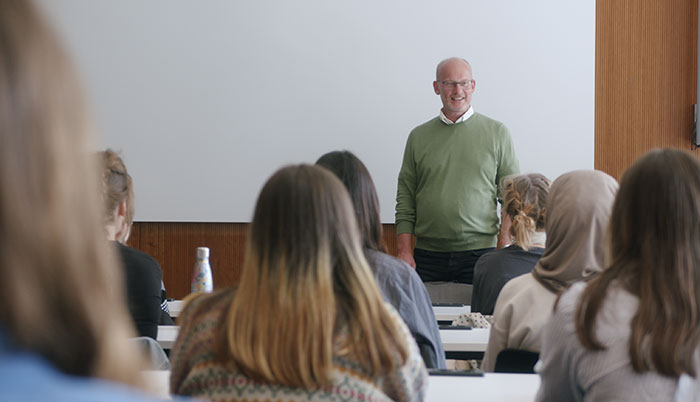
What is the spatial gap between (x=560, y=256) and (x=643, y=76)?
379 centimetres

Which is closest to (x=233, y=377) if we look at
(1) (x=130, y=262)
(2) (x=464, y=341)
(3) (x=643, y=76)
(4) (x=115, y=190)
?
(1) (x=130, y=262)

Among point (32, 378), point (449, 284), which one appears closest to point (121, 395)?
point (32, 378)

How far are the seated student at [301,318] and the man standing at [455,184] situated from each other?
3097mm

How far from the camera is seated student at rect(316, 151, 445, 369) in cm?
227

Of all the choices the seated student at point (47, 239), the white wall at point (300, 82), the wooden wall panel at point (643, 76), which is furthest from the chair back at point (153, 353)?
the wooden wall panel at point (643, 76)

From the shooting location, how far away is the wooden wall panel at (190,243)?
5445mm

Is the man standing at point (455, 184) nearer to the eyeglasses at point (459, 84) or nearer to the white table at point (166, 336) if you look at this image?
the eyeglasses at point (459, 84)

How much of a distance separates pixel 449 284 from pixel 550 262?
2.09 meters

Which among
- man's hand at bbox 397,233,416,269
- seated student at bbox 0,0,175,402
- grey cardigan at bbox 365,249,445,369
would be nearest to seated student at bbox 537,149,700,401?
grey cardigan at bbox 365,249,445,369

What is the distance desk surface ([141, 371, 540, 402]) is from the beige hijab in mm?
317

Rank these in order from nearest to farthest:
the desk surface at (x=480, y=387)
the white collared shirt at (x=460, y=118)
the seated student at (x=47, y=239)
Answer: the seated student at (x=47, y=239), the desk surface at (x=480, y=387), the white collared shirt at (x=460, y=118)

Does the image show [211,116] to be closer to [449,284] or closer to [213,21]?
[213,21]

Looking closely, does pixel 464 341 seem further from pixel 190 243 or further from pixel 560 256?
pixel 190 243

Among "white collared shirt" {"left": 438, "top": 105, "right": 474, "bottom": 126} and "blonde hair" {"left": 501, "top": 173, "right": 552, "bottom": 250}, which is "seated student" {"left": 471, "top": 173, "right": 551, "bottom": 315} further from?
"white collared shirt" {"left": 438, "top": 105, "right": 474, "bottom": 126}
